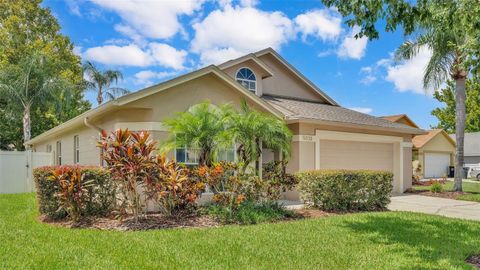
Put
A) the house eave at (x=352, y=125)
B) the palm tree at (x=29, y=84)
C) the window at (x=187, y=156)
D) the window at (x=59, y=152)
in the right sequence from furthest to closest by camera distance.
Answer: the palm tree at (x=29, y=84) < the window at (x=59, y=152) < the house eave at (x=352, y=125) < the window at (x=187, y=156)

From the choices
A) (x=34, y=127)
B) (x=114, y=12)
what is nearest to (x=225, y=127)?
(x=114, y=12)

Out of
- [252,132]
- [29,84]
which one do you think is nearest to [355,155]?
[252,132]

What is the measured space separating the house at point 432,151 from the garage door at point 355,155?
14.4 m

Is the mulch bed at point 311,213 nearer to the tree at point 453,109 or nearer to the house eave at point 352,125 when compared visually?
the house eave at point 352,125

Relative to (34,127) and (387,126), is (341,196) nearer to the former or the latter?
(387,126)

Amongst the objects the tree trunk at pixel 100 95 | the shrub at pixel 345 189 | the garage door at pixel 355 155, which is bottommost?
the shrub at pixel 345 189

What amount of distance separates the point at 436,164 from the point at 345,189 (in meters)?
27.5

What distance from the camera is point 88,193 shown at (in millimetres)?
9297

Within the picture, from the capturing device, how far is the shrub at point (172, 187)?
30.0 feet

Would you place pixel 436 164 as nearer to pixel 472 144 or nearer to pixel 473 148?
pixel 473 148

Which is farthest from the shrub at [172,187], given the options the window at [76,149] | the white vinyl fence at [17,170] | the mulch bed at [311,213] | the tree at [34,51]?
the tree at [34,51]

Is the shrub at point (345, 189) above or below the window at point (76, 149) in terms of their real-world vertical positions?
below

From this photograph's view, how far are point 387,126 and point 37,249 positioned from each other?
48.1 feet

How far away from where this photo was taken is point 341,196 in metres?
11.3
